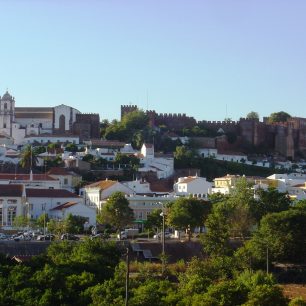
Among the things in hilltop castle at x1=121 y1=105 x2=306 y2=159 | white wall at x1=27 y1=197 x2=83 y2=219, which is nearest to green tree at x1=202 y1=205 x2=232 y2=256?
white wall at x1=27 y1=197 x2=83 y2=219

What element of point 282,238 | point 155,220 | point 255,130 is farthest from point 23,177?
point 255,130

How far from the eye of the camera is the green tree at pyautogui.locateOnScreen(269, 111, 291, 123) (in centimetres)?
11381

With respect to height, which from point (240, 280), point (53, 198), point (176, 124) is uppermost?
point (176, 124)

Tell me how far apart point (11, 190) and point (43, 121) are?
1263 inches

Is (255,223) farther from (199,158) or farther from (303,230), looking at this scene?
(199,158)

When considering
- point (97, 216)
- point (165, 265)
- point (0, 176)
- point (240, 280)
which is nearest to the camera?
point (240, 280)

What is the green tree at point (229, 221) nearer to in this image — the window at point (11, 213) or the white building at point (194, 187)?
the white building at point (194, 187)

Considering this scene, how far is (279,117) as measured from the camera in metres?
114

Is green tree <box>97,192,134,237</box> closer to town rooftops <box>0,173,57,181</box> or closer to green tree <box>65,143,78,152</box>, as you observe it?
town rooftops <box>0,173,57,181</box>

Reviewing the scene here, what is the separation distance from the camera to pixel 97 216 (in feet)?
Answer: 200

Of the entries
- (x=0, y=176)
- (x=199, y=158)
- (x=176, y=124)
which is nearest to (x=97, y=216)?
(x=0, y=176)

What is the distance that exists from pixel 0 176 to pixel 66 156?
1121cm

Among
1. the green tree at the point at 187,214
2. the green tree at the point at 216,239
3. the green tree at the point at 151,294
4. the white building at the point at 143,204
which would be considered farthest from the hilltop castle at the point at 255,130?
the green tree at the point at 151,294

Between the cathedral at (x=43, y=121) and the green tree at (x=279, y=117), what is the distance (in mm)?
24688
